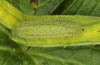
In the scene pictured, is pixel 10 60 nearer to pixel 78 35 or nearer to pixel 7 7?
pixel 7 7

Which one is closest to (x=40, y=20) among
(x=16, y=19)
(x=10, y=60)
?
(x=16, y=19)

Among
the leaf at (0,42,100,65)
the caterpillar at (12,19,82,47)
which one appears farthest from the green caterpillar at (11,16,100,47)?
the leaf at (0,42,100,65)

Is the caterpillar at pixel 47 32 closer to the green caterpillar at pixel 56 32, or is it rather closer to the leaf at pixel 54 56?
the green caterpillar at pixel 56 32

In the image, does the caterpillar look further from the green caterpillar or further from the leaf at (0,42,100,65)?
the leaf at (0,42,100,65)

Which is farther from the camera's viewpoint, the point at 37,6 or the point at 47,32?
the point at 37,6

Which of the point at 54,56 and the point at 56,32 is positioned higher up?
the point at 56,32

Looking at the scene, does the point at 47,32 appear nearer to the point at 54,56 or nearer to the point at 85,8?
the point at 54,56

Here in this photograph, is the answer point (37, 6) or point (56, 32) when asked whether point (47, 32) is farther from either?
point (37, 6)

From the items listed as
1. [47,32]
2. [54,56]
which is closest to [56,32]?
[47,32]

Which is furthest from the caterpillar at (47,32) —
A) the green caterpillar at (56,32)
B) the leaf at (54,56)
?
the leaf at (54,56)

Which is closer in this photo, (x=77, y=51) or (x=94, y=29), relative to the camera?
(x=94, y=29)
